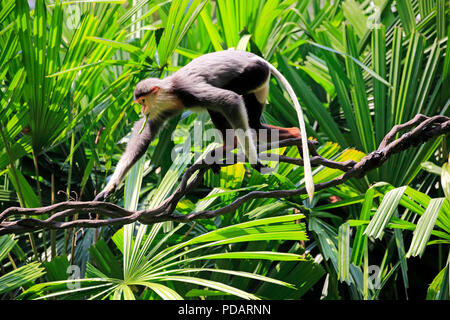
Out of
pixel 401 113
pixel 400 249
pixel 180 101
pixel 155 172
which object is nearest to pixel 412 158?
pixel 401 113

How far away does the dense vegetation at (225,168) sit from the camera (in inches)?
80.8

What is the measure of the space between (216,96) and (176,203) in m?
0.57

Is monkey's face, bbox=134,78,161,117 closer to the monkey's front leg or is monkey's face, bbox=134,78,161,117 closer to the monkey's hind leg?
the monkey's front leg

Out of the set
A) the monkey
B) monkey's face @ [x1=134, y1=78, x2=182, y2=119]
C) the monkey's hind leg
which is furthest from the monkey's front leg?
the monkey's hind leg

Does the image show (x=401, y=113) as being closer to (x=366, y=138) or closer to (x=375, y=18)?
(x=366, y=138)

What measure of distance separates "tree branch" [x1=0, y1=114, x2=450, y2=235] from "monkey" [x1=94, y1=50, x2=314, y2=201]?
0.21 m

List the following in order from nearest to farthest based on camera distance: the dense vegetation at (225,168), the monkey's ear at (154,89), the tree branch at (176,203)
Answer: the tree branch at (176,203), the dense vegetation at (225,168), the monkey's ear at (154,89)

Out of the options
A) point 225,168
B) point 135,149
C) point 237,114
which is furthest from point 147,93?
point 225,168

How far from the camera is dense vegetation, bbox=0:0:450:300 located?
6.73 feet

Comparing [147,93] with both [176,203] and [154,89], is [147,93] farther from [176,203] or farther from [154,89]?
[176,203]

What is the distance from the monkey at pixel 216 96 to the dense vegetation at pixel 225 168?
0.43 ft

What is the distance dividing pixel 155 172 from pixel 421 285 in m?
1.76

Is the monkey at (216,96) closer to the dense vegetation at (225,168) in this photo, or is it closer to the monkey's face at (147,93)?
the monkey's face at (147,93)

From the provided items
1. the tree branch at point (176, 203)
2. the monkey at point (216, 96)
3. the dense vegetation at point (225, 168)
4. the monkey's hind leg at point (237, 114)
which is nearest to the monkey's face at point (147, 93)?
the monkey at point (216, 96)
